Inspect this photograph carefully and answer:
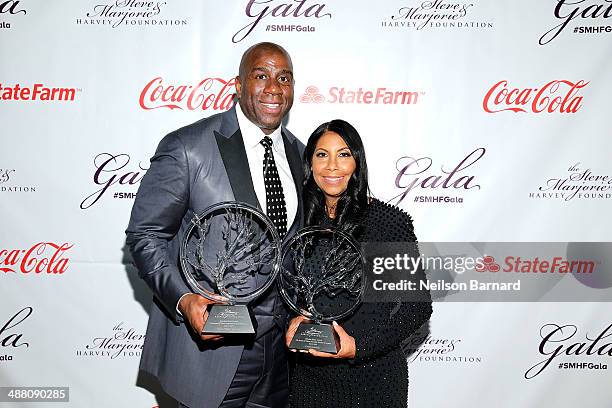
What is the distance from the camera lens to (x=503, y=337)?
2.34m

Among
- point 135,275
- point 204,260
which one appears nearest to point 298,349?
point 204,260

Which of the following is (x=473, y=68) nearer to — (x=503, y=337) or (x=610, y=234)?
(x=610, y=234)

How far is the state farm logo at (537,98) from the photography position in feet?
7.53

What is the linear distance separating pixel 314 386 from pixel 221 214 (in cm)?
51

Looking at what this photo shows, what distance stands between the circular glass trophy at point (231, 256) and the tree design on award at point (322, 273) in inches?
2.7

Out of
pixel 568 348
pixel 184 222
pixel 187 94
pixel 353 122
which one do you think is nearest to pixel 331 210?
pixel 184 222

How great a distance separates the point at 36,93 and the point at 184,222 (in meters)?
1.09

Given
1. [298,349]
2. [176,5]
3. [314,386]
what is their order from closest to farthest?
1. [298,349]
2. [314,386]
3. [176,5]

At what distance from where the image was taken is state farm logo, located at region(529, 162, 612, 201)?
7.55 ft

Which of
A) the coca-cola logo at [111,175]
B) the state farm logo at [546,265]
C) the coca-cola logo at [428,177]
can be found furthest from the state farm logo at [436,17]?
the coca-cola logo at [111,175]

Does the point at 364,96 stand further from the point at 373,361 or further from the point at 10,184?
the point at 10,184

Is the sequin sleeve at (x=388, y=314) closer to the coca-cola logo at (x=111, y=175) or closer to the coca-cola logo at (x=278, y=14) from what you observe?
the coca-cola logo at (x=278, y=14)

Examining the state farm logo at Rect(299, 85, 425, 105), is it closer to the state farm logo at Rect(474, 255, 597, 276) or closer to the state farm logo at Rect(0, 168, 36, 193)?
the state farm logo at Rect(474, 255, 597, 276)

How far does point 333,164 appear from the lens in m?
1.57
